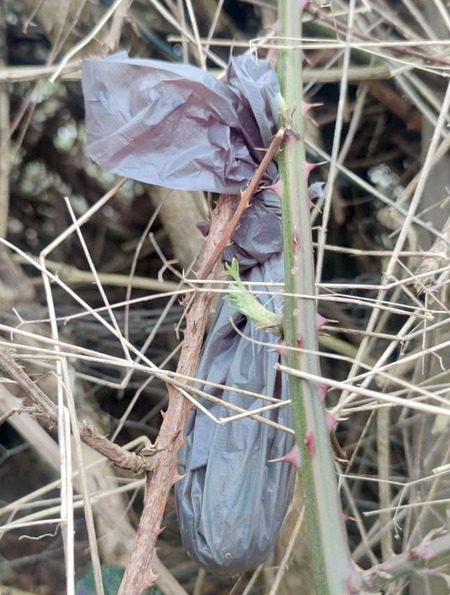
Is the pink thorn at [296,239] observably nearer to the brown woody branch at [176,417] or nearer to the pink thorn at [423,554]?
the brown woody branch at [176,417]

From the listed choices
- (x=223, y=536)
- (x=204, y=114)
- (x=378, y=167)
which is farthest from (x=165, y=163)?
(x=378, y=167)

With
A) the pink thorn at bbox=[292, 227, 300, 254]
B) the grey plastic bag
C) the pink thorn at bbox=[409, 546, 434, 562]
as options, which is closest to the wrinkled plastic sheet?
the grey plastic bag

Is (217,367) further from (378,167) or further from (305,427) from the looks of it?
(378,167)

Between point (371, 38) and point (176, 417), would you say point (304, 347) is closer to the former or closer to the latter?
point (176, 417)

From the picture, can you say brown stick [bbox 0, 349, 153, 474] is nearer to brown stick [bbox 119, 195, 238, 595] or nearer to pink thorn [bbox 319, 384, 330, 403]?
brown stick [bbox 119, 195, 238, 595]

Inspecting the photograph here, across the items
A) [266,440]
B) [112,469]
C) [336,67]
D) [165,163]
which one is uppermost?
[336,67]
